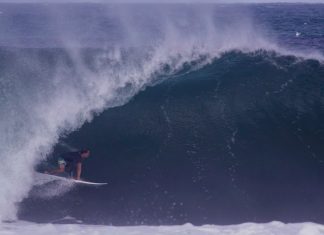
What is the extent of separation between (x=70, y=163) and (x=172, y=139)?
2.94m

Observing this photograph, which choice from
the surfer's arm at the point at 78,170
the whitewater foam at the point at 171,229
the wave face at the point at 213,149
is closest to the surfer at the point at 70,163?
the surfer's arm at the point at 78,170

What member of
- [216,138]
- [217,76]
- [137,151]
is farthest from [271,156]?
[217,76]

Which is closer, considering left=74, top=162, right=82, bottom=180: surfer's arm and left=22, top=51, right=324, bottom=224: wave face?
left=22, top=51, right=324, bottom=224: wave face

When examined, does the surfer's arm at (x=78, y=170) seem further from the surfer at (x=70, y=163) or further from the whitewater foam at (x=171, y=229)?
the whitewater foam at (x=171, y=229)

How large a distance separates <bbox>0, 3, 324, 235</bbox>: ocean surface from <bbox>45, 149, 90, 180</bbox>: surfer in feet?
1.39

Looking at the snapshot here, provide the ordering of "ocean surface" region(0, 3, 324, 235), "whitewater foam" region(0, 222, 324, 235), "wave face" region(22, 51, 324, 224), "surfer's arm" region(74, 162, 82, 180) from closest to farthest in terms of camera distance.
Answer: "whitewater foam" region(0, 222, 324, 235) < "ocean surface" region(0, 3, 324, 235) < "wave face" region(22, 51, 324, 224) < "surfer's arm" region(74, 162, 82, 180)

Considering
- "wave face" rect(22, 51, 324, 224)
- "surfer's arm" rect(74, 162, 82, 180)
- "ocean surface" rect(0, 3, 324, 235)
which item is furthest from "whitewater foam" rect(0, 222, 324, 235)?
"surfer's arm" rect(74, 162, 82, 180)

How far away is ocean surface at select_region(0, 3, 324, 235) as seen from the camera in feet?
26.5

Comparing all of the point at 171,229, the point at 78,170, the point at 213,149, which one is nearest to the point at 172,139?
the point at 213,149

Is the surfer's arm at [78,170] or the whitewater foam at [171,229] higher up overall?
the surfer's arm at [78,170]

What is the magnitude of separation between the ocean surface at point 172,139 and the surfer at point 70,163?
0.42 m

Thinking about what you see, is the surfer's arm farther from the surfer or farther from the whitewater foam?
the whitewater foam

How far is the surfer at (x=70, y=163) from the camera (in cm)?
939

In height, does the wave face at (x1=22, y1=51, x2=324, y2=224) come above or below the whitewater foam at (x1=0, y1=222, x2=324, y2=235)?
above
